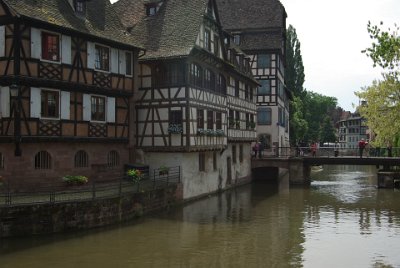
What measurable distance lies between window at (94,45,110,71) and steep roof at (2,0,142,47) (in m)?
0.70

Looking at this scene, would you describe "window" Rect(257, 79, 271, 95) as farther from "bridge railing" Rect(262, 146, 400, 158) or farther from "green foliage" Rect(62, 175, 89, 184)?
"green foliage" Rect(62, 175, 89, 184)

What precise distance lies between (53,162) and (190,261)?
10512 millimetres

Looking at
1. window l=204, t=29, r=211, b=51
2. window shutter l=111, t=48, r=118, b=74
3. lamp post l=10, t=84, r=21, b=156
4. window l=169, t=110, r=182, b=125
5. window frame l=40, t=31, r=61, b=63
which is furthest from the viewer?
window l=204, t=29, r=211, b=51

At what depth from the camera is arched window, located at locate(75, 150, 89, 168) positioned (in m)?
26.4

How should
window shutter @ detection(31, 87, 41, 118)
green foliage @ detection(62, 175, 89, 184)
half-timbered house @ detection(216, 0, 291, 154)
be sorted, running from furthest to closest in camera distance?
1. half-timbered house @ detection(216, 0, 291, 154)
2. green foliage @ detection(62, 175, 89, 184)
3. window shutter @ detection(31, 87, 41, 118)

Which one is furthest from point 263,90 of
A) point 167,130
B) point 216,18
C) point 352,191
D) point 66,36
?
point 66,36

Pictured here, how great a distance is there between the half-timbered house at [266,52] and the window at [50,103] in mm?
29880

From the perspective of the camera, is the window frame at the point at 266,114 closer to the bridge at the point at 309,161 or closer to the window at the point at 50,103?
the bridge at the point at 309,161

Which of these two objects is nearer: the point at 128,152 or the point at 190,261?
the point at 190,261

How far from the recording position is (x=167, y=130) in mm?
30156

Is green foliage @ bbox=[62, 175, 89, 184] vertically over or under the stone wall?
over

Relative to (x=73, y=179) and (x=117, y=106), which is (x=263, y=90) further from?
(x=73, y=179)

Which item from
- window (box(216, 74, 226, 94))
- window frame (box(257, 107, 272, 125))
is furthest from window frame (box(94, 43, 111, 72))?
window frame (box(257, 107, 272, 125))

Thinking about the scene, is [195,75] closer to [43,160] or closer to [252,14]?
[43,160]
